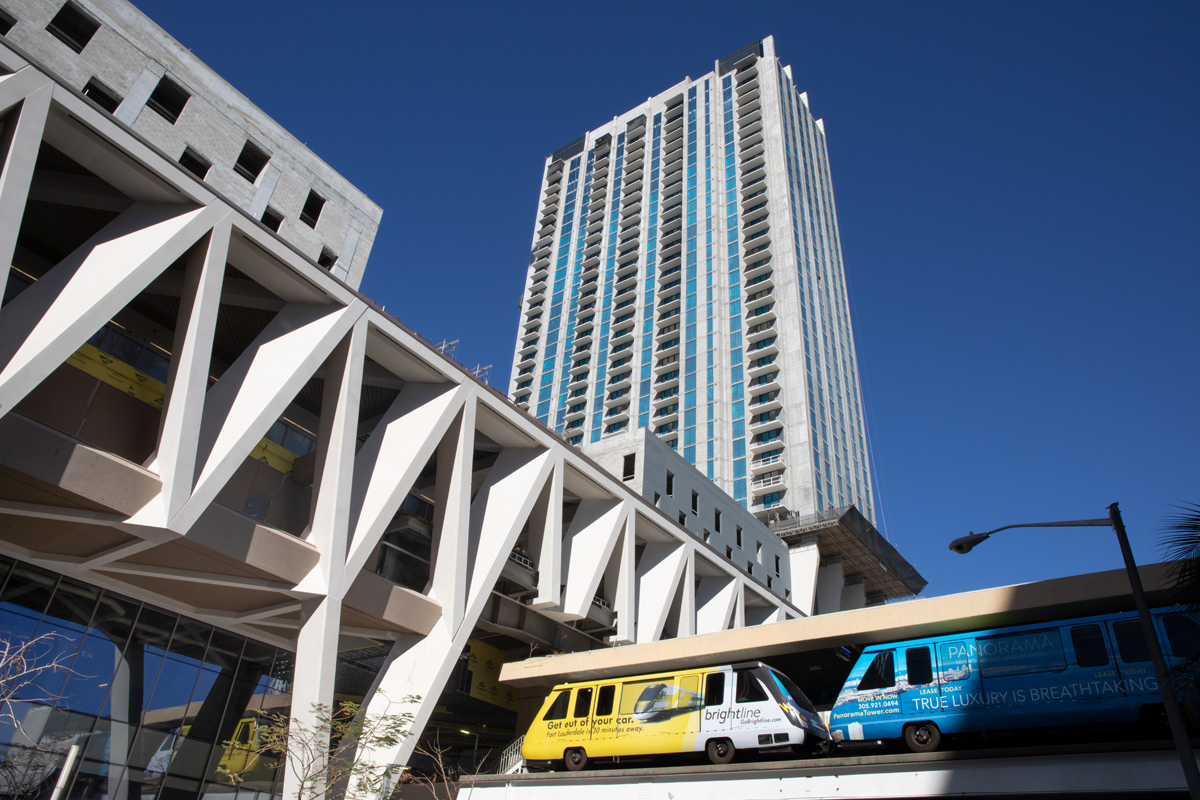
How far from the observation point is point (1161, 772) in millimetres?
11812

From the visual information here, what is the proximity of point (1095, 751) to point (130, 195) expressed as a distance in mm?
23920

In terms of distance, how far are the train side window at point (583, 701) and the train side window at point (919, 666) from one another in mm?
7121

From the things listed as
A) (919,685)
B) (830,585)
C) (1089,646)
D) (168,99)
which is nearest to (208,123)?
(168,99)

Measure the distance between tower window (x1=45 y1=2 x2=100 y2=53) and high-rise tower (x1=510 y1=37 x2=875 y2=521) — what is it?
5930 cm

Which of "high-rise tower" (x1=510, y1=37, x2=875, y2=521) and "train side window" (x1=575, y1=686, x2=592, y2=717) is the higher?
"high-rise tower" (x1=510, y1=37, x2=875, y2=521)

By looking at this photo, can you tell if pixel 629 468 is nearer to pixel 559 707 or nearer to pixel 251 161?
pixel 251 161

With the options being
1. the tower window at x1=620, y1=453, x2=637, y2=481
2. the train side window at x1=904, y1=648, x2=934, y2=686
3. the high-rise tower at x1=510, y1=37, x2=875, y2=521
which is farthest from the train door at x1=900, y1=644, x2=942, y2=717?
the high-rise tower at x1=510, y1=37, x2=875, y2=521

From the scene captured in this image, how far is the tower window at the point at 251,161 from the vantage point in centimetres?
3094

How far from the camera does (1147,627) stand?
38.2ft

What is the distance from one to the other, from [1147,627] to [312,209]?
31.7 metres

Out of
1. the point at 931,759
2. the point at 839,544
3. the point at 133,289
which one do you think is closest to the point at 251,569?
the point at 133,289

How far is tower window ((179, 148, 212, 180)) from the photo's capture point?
28953 millimetres

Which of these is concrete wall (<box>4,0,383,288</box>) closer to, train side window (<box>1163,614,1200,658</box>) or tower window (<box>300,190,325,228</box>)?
tower window (<box>300,190,325,228</box>)

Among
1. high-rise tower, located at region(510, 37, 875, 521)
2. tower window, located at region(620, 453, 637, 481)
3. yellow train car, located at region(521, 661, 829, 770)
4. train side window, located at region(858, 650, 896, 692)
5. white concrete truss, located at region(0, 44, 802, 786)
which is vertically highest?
high-rise tower, located at region(510, 37, 875, 521)
